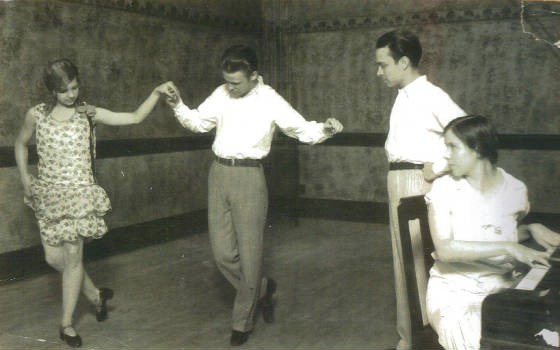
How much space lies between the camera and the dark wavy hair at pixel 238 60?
147 inches

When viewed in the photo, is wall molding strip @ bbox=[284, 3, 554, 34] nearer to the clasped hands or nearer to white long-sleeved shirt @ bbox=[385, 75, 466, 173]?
white long-sleeved shirt @ bbox=[385, 75, 466, 173]

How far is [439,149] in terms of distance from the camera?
10.9ft

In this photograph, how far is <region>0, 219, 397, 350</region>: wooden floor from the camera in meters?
4.07

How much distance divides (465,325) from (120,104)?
4.93m

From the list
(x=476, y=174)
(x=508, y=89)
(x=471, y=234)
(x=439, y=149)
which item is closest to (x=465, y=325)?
(x=471, y=234)

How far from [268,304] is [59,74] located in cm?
206

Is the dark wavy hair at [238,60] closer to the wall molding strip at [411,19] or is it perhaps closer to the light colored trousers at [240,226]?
the light colored trousers at [240,226]

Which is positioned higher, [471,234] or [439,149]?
[439,149]

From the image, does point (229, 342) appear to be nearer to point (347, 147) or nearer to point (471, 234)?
point (471, 234)

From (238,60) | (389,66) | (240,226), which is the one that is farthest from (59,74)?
(389,66)

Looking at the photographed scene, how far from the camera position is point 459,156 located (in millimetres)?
2318

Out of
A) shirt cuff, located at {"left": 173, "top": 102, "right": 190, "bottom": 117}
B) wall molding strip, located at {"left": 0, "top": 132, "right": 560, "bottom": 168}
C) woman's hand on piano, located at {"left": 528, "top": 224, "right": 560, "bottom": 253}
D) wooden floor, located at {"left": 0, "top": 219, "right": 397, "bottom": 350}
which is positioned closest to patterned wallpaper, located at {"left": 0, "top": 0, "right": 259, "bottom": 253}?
wall molding strip, located at {"left": 0, "top": 132, "right": 560, "bottom": 168}

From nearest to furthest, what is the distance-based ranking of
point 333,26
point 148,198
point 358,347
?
point 358,347 < point 148,198 < point 333,26

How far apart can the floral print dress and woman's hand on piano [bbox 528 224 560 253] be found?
2606mm
